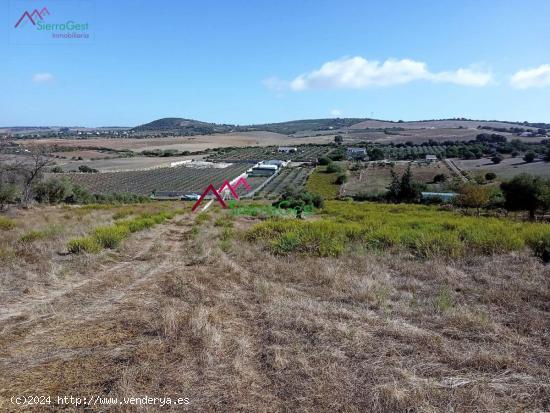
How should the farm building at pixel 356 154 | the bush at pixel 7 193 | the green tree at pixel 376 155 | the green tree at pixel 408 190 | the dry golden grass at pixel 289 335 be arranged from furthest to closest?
A: the farm building at pixel 356 154 < the green tree at pixel 376 155 < the green tree at pixel 408 190 < the bush at pixel 7 193 < the dry golden grass at pixel 289 335

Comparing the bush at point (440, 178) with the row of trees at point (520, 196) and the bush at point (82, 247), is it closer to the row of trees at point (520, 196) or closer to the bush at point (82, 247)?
the row of trees at point (520, 196)

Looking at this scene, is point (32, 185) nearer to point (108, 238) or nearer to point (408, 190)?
point (108, 238)

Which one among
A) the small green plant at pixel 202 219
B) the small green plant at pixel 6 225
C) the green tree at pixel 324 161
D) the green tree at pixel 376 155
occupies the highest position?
the green tree at pixel 376 155

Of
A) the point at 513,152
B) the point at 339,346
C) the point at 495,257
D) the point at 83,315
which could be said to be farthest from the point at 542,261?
the point at 513,152

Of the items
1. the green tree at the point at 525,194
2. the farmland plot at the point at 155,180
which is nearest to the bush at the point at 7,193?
the farmland plot at the point at 155,180

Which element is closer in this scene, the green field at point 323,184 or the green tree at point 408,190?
the green tree at point 408,190

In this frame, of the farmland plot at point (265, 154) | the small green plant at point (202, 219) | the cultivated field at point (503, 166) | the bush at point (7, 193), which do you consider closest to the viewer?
the small green plant at point (202, 219)

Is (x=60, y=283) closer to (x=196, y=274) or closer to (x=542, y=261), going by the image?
(x=196, y=274)
